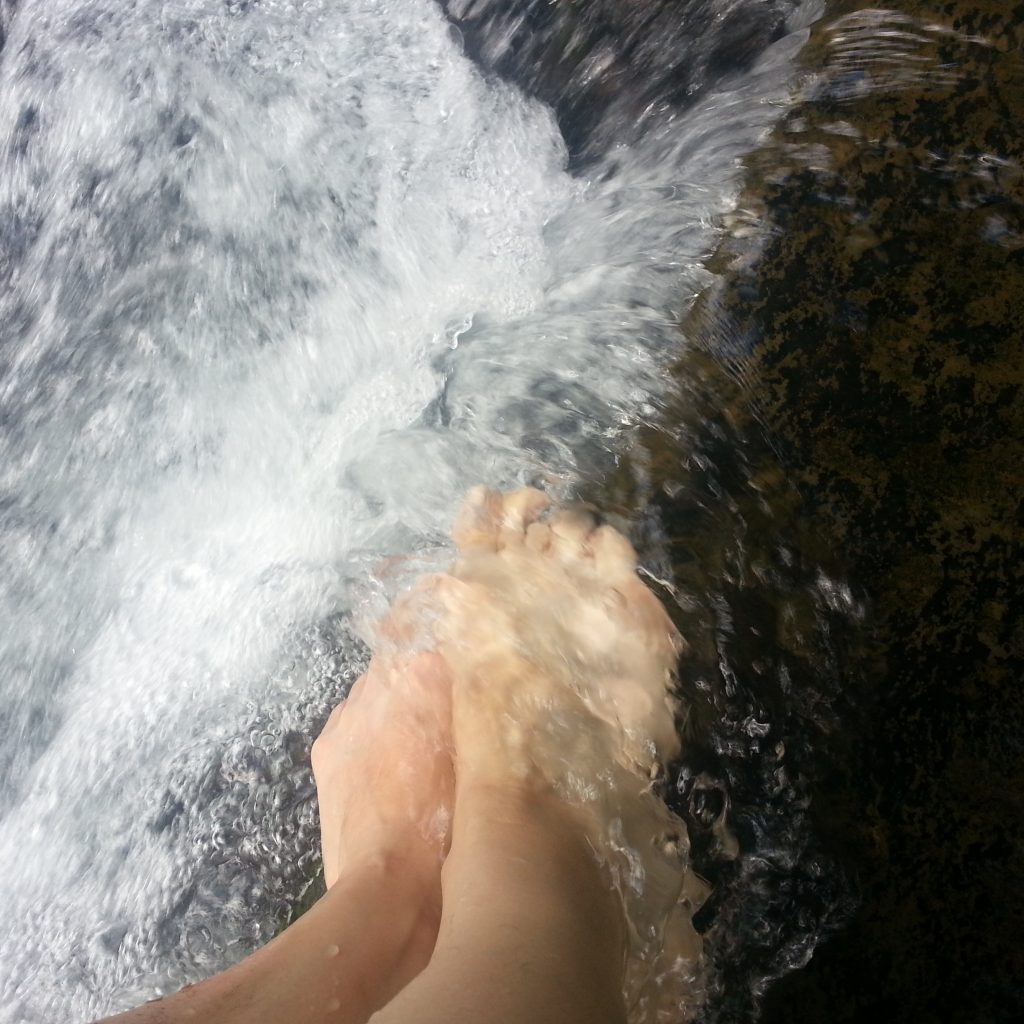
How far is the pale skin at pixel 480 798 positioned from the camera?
101cm

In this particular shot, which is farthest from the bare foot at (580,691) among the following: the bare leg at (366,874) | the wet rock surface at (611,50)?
the wet rock surface at (611,50)

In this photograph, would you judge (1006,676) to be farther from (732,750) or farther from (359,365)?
(359,365)

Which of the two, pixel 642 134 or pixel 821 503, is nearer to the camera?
pixel 821 503

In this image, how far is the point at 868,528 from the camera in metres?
1.47

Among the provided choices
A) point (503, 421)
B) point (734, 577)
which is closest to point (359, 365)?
point (503, 421)

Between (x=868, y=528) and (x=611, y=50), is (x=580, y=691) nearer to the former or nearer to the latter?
(x=868, y=528)

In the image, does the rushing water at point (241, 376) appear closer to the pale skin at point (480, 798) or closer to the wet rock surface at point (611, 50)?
the wet rock surface at point (611, 50)

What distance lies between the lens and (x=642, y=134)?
215cm

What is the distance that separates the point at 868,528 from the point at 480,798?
0.83 meters

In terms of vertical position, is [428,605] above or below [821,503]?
below

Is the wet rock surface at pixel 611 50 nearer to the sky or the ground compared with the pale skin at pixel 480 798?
nearer to the sky

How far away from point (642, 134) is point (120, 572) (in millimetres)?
1835

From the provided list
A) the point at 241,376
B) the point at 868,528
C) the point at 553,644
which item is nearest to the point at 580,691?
the point at 553,644

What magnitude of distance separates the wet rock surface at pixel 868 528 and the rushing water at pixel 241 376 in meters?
0.18
